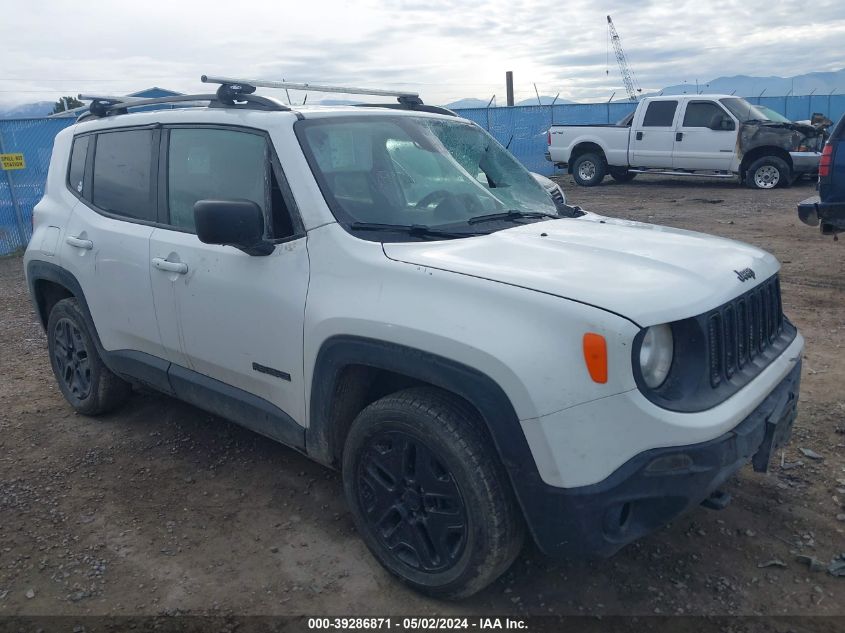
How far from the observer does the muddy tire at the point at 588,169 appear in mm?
17547

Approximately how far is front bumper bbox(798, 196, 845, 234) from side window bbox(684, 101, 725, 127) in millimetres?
9374

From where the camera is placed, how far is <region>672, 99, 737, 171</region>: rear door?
50.9 feet

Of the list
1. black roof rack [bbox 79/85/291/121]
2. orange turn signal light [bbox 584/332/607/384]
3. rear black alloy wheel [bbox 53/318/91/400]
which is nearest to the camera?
orange turn signal light [bbox 584/332/607/384]

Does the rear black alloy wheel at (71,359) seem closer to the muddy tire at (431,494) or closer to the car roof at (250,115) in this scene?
the car roof at (250,115)

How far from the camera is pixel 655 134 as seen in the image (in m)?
16.5

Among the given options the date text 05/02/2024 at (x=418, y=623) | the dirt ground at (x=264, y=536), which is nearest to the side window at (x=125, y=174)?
the dirt ground at (x=264, y=536)

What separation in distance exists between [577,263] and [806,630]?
5.13 feet

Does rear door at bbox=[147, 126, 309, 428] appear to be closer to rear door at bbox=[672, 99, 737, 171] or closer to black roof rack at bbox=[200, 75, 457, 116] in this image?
black roof rack at bbox=[200, 75, 457, 116]

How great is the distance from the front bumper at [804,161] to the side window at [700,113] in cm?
176

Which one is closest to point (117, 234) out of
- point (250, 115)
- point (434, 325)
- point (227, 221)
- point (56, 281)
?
point (56, 281)

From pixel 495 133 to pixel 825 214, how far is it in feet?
45.8

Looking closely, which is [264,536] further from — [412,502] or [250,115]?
[250,115]

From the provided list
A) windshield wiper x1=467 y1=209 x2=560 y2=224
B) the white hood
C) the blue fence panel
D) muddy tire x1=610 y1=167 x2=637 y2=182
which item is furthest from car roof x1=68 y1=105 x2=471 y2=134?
muddy tire x1=610 y1=167 x2=637 y2=182

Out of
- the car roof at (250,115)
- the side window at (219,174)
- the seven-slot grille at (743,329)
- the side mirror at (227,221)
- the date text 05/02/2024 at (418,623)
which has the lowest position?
the date text 05/02/2024 at (418,623)
